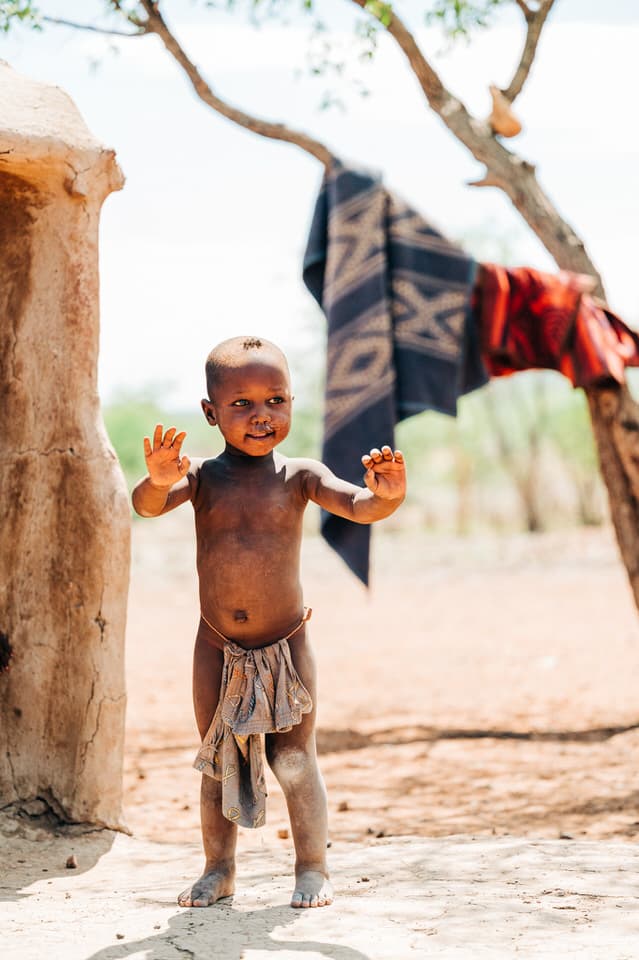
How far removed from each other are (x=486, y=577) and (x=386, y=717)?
8.31 m

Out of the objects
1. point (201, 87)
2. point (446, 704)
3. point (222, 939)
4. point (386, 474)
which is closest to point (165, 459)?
point (386, 474)

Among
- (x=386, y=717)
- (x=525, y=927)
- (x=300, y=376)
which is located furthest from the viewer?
(x=300, y=376)

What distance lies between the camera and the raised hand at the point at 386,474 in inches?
120

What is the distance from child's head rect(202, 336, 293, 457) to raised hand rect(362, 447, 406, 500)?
0.96 feet

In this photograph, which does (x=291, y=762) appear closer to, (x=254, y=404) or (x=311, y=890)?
(x=311, y=890)

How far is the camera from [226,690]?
10.6ft

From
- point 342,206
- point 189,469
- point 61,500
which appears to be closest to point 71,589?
point 61,500

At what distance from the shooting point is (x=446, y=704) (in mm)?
7914

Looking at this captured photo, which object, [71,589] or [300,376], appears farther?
[300,376]

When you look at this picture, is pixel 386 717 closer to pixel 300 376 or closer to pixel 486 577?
pixel 486 577

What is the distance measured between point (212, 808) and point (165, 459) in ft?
3.50

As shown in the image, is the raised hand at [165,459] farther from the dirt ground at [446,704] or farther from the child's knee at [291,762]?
the dirt ground at [446,704]

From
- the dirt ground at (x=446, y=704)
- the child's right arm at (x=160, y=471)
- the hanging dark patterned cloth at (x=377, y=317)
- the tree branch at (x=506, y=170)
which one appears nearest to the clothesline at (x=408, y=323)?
the hanging dark patterned cloth at (x=377, y=317)

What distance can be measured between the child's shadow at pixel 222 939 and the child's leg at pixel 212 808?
0.45 ft
